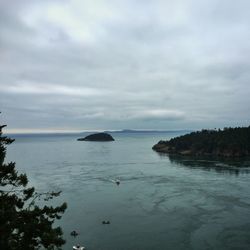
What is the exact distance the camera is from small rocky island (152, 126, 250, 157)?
524 ft

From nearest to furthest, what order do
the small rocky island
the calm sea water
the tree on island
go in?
the tree on island → the calm sea water → the small rocky island

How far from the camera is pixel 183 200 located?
223 ft

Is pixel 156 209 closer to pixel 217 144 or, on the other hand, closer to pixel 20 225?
pixel 20 225

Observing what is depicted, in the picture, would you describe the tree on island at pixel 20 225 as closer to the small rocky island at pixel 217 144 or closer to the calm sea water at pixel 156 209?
the calm sea water at pixel 156 209

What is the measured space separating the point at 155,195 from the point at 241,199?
55.1ft

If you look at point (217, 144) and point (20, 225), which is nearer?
point (20, 225)

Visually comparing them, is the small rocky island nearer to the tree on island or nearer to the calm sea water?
the calm sea water

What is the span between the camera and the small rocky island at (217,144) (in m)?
160

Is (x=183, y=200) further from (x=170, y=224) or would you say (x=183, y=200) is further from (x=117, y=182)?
(x=117, y=182)

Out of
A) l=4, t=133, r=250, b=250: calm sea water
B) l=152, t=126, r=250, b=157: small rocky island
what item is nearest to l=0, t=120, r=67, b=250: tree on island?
l=4, t=133, r=250, b=250: calm sea water

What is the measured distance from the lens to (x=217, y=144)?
559 ft

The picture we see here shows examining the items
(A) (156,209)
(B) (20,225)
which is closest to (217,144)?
(A) (156,209)

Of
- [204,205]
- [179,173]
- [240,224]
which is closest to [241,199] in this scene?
[204,205]

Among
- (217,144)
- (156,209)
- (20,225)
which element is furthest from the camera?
(217,144)
